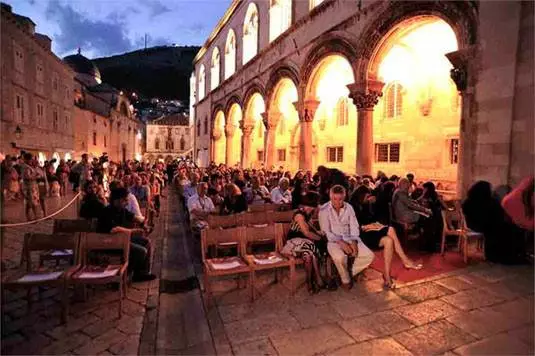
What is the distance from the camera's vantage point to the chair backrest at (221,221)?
19.9 feet

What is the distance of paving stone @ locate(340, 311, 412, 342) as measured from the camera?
11.5 ft

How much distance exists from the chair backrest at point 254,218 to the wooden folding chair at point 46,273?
2738 millimetres

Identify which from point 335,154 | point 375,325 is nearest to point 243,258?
point 375,325

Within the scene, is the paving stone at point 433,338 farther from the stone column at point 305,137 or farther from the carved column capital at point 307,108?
the carved column capital at point 307,108

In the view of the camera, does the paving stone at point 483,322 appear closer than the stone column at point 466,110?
Yes

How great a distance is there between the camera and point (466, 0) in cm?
715

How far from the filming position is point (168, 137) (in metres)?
68.1

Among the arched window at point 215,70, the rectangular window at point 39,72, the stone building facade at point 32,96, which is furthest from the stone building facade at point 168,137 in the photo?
the rectangular window at point 39,72

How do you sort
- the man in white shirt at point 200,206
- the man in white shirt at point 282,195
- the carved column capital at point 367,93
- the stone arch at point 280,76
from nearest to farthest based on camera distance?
the man in white shirt at point 200,206
the man in white shirt at point 282,195
the carved column capital at point 367,93
the stone arch at point 280,76

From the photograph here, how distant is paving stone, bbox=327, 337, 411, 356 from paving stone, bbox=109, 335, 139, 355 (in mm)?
1916

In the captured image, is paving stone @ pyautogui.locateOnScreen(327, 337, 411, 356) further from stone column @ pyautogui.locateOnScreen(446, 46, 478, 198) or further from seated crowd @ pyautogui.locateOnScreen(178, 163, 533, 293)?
Result: stone column @ pyautogui.locateOnScreen(446, 46, 478, 198)

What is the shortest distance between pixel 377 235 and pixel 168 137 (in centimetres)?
6705

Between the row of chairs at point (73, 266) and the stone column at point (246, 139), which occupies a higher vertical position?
the stone column at point (246, 139)

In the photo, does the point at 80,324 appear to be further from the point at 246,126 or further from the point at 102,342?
the point at 246,126
